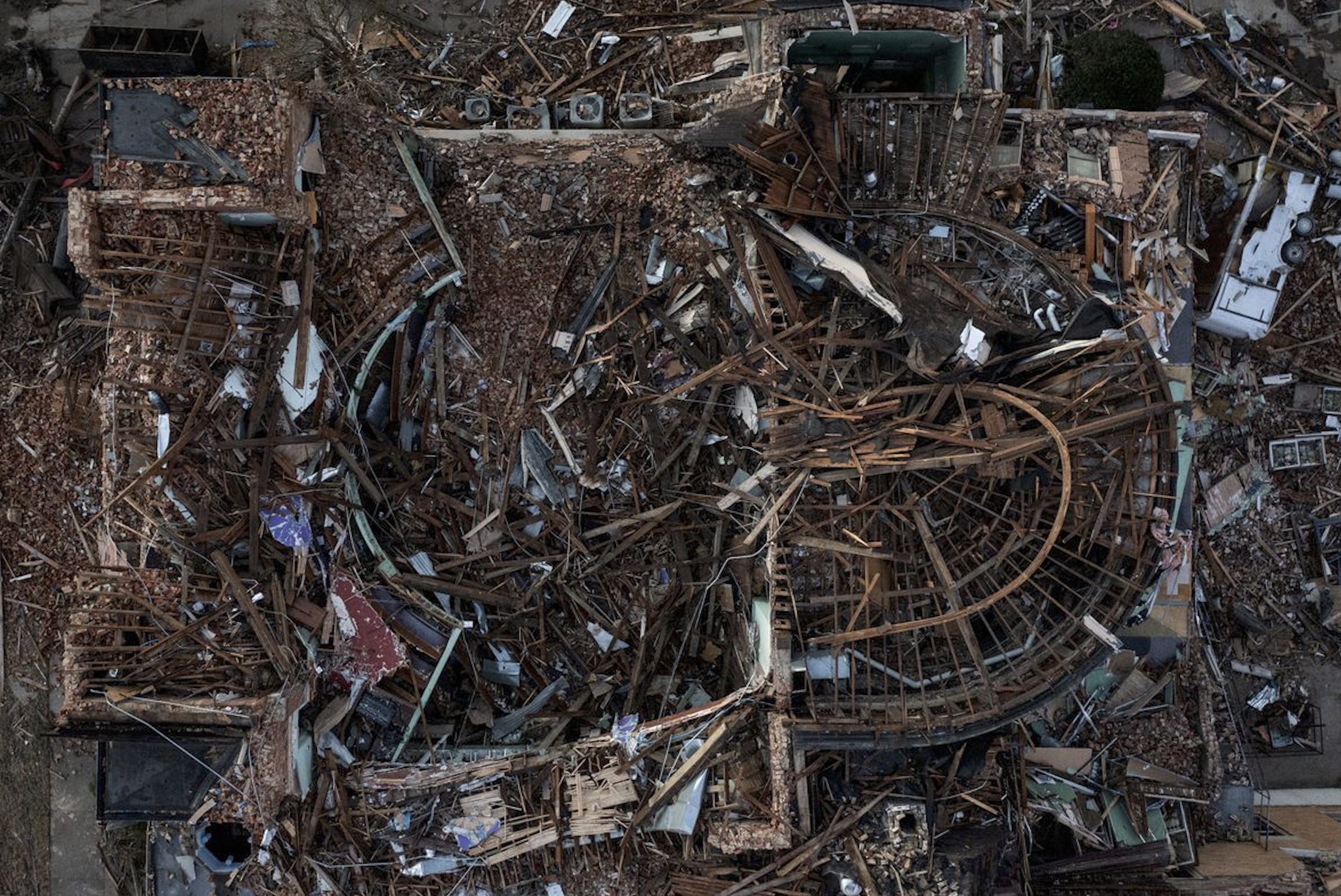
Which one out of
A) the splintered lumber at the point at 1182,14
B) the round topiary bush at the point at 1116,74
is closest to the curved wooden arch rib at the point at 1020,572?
the round topiary bush at the point at 1116,74

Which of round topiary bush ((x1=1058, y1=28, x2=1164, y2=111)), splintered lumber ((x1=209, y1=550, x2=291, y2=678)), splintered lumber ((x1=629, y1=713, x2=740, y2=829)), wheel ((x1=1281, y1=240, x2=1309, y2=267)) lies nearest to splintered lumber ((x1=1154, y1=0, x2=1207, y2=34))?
round topiary bush ((x1=1058, y1=28, x2=1164, y2=111))

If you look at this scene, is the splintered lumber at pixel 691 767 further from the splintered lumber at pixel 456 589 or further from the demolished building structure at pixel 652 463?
the splintered lumber at pixel 456 589

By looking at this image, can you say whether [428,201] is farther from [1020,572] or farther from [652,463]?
[1020,572]

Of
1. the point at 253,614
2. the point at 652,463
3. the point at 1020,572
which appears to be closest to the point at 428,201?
the point at 652,463

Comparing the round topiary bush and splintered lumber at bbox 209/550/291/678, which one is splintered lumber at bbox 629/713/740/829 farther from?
the round topiary bush

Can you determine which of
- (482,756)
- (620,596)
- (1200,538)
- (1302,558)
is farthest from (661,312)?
(1302,558)

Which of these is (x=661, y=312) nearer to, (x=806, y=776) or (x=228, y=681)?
(x=806, y=776)

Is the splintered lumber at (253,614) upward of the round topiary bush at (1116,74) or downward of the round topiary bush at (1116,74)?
downward
